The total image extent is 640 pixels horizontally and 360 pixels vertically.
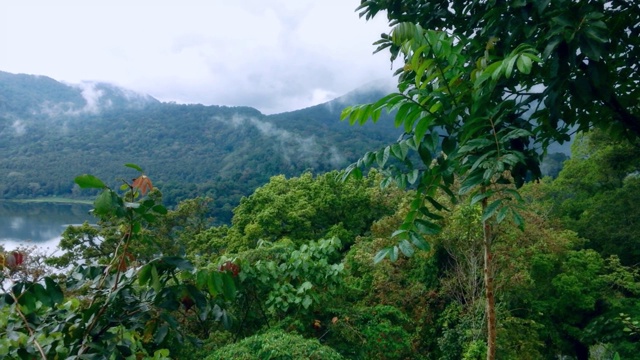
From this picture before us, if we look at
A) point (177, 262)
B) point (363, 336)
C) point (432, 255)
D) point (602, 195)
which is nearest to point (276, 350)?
point (363, 336)

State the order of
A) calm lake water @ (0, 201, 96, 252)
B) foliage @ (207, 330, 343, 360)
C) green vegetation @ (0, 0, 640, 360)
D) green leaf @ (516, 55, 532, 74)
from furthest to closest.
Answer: calm lake water @ (0, 201, 96, 252) < foliage @ (207, 330, 343, 360) < green vegetation @ (0, 0, 640, 360) < green leaf @ (516, 55, 532, 74)

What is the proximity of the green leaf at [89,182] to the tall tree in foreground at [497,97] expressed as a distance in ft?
2.67

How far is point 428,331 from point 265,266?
6501 mm

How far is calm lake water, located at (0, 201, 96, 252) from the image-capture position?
3676 centimetres

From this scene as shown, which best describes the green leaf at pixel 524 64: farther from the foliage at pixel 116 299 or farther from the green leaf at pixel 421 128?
the foliage at pixel 116 299

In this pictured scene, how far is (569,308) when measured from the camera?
12930 mm

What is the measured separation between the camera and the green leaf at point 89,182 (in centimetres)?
120

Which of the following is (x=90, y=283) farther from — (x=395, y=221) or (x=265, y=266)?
(x=395, y=221)

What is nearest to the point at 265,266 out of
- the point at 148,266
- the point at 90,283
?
the point at 90,283

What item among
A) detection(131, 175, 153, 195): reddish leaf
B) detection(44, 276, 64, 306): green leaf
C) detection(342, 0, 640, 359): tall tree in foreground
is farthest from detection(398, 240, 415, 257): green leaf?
detection(44, 276, 64, 306): green leaf

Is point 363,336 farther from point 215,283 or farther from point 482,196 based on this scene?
point 482,196

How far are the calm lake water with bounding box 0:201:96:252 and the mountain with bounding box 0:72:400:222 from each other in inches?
117

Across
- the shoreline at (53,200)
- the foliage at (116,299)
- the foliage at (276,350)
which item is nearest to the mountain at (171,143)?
the shoreline at (53,200)

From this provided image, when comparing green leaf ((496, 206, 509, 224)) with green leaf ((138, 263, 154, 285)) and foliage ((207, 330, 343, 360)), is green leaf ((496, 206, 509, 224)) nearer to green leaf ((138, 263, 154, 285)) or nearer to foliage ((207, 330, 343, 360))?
green leaf ((138, 263, 154, 285))
